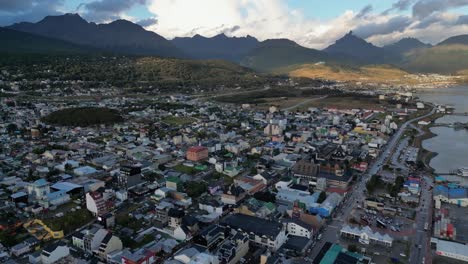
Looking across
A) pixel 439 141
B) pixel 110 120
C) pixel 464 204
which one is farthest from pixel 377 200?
pixel 110 120

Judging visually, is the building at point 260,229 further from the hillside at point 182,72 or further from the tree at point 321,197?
the hillside at point 182,72

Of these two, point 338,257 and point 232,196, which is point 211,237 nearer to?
point 232,196

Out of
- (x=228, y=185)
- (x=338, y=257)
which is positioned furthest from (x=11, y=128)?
(x=338, y=257)

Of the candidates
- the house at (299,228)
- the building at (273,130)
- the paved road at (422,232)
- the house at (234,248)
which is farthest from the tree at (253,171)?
Result: the building at (273,130)

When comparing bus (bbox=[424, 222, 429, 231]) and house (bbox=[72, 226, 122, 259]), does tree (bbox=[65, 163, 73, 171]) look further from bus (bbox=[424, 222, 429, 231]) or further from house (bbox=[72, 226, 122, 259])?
bus (bbox=[424, 222, 429, 231])

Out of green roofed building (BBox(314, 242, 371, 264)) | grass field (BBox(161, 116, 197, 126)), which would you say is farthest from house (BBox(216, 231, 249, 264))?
grass field (BBox(161, 116, 197, 126))

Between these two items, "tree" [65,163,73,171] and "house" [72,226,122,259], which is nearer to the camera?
"house" [72,226,122,259]

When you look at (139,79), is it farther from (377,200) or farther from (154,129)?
(377,200)
